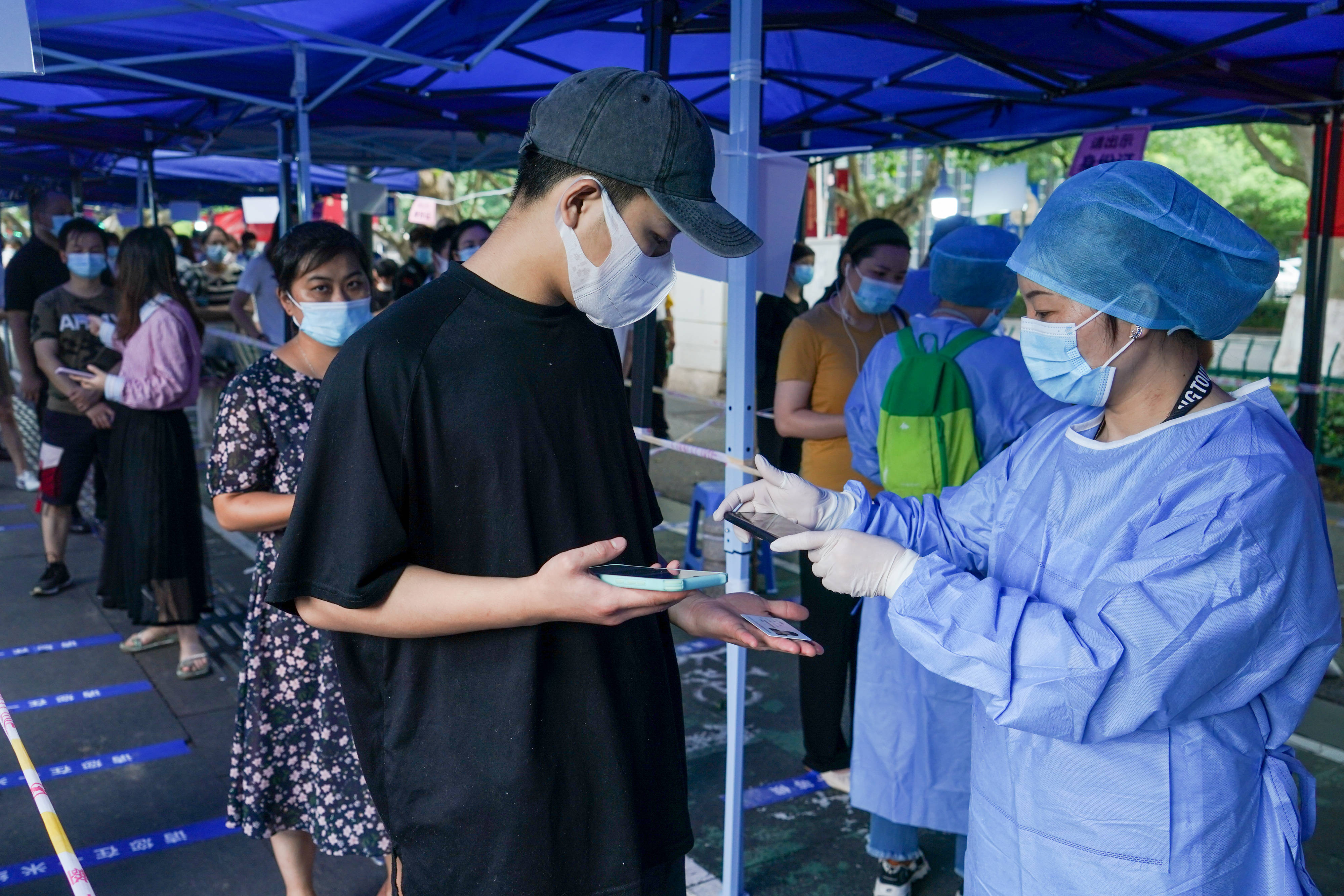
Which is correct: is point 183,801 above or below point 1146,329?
below

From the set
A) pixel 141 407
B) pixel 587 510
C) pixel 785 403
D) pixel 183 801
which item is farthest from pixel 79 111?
pixel 587 510

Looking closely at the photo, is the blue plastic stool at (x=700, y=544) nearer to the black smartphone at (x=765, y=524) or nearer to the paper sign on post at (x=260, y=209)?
the black smartphone at (x=765, y=524)

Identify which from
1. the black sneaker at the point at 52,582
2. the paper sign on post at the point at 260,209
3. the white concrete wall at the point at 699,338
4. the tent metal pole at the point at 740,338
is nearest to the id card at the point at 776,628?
the tent metal pole at the point at 740,338

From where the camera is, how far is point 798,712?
14.9 feet

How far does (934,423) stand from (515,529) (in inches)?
75.0

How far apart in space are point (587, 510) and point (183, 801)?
3.02 m

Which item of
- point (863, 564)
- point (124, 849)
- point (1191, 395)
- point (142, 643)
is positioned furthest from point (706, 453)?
point (142, 643)

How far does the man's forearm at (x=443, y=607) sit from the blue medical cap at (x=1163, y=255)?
1061 millimetres

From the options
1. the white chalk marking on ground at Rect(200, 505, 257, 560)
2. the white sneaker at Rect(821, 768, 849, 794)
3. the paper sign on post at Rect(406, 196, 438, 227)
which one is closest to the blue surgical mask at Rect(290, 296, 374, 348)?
the white sneaker at Rect(821, 768, 849, 794)

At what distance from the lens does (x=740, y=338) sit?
2811mm

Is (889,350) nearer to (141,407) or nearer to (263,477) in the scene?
(263,477)

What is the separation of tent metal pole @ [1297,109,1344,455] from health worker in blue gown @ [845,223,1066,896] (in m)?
3.09

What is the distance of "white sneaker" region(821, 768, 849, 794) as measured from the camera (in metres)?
3.85

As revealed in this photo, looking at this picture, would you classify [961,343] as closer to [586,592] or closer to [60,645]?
[586,592]
